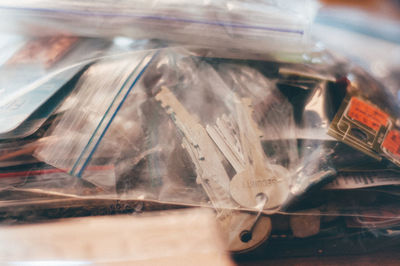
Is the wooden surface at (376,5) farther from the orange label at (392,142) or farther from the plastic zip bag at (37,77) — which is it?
the plastic zip bag at (37,77)

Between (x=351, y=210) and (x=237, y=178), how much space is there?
179mm

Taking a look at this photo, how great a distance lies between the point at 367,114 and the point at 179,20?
353 millimetres

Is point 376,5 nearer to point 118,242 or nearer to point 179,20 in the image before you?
point 179,20

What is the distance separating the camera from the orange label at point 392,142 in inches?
17.4

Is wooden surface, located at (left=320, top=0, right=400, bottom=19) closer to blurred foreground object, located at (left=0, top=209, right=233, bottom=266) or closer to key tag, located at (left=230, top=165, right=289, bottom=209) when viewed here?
key tag, located at (left=230, top=165, right=289, bottom=209)

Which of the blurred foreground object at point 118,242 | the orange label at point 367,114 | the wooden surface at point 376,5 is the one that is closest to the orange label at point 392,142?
the orange label at point 367,114

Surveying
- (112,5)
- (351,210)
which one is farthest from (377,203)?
(112,5)

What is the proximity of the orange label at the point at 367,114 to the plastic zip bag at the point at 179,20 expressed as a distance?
0.14 metres

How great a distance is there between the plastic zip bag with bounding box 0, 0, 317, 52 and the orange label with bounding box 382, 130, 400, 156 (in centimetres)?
21

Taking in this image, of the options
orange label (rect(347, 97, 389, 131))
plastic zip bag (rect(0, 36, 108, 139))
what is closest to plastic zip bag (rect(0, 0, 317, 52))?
plastic zip bag (rect(0, 36, 108, 139))

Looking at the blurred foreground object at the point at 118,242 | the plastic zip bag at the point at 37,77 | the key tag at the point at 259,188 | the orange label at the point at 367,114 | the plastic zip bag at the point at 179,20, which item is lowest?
the blurred foreground object at the point at 118,242

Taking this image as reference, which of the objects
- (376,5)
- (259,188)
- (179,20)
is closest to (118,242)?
(259,188)

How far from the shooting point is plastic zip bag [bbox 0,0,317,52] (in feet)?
1.51

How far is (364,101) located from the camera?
48cm
